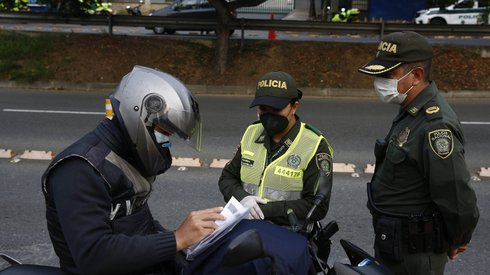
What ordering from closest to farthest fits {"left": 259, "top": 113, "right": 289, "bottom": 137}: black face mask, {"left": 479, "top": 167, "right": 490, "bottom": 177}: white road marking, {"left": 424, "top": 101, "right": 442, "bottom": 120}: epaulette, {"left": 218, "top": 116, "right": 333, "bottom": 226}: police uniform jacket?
{"left": 424, "top": 101, "right": 442, "bottom": 120}: epaulette, {"left": 218, "top": 116, "right": 333, "bottom": 226}: police uniform jacket, {"left": 259, "top": 113, "right": 289, "bottom": 137}: black face mask, {"left": 479, "top": 167, "right": 490, "bottom": 177}: white road marking

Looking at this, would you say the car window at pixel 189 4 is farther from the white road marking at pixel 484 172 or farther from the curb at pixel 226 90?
the white road marking at pixel 484 172

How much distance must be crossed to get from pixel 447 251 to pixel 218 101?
9.67m

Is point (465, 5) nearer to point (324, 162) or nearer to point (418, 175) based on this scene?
point (324, 162)

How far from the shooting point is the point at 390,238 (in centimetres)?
278

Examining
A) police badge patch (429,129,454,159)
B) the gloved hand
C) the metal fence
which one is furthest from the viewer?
the metal fence

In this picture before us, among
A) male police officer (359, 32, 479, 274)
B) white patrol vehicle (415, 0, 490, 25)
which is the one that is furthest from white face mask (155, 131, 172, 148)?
white patrol vehicle (415, 0, 490, 25)

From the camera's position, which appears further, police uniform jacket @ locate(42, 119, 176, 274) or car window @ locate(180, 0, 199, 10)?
car window @ locate(180, 0, 199, 10)

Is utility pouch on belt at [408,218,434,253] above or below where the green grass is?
above

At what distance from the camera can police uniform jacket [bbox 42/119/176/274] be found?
1.81 m

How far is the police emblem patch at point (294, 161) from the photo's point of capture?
2992 millimetres

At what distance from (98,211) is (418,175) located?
1580 millimetres

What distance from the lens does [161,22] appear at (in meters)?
15.4

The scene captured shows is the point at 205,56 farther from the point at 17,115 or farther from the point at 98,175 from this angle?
the point at 98,175

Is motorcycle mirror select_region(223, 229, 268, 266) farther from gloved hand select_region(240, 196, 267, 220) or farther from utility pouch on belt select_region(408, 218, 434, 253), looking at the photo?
utility pouch on belt select_region(408, 218, 434, 253)
